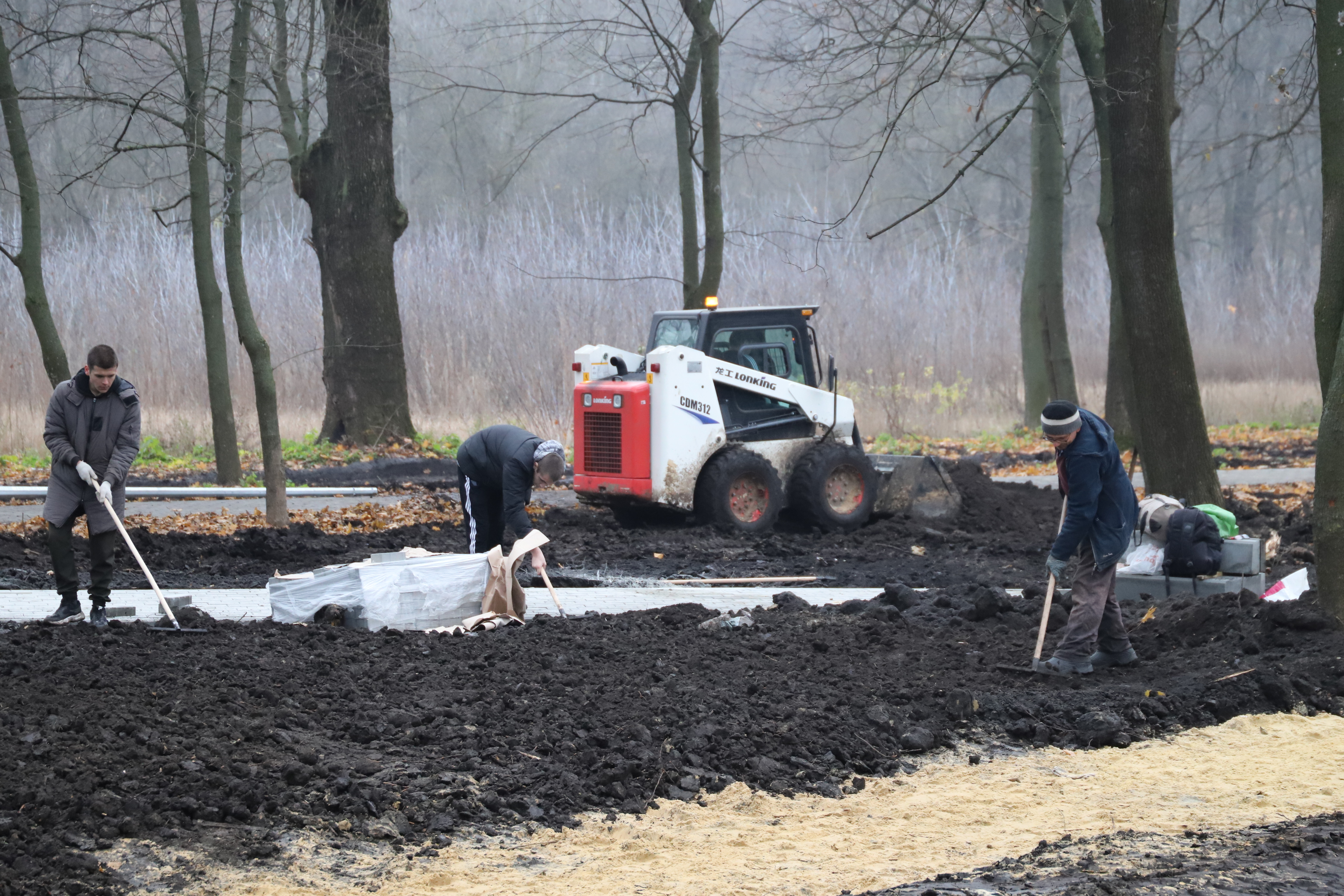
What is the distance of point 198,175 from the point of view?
13617 mm

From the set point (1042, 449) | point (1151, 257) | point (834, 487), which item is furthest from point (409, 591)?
point (1042, 449)

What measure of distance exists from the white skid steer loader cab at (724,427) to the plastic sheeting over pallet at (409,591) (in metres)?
4.30

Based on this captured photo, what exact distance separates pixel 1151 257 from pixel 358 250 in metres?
11.9

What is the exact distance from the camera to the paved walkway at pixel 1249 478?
17.4 metres

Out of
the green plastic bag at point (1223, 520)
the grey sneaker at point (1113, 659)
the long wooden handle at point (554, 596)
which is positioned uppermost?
the green plastic bag at point (1223, 520)

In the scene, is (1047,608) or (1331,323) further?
(1331,323)

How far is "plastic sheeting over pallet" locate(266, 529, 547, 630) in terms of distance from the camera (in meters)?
8.07

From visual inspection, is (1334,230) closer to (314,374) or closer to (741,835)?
(741,835)

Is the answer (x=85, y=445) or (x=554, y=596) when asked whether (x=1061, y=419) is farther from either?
(x=85, y=445)

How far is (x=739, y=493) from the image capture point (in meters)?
12.9

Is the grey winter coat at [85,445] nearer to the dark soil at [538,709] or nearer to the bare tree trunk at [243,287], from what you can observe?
the dark soil at [538,709]

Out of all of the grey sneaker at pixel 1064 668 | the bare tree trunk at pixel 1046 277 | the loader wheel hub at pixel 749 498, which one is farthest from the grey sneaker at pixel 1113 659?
the bare tree trunk at pixel 1046 277

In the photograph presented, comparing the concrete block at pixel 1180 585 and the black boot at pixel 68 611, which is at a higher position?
the black boot at pixel 68 611

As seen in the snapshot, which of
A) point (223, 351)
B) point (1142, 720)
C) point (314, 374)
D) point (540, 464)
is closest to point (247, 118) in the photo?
point (314, 374)
